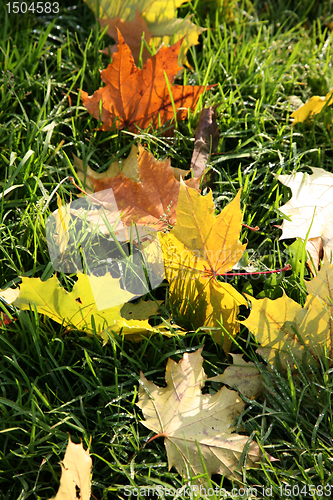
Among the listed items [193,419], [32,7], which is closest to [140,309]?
[193,419]

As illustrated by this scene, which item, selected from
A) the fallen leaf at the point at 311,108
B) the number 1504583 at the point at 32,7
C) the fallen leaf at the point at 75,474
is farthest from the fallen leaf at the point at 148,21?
the fallen leaf at the point at 75,474

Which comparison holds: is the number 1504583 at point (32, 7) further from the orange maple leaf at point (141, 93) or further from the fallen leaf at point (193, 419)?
the fallen leaf at point (193, 419)

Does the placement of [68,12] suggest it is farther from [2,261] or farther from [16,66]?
[2,261]

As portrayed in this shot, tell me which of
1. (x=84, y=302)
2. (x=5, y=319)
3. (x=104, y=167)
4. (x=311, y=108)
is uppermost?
(x=311, y=108)

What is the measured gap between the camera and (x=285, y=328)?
3.54ft

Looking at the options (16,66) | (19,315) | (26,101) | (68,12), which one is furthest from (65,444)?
(68,12)

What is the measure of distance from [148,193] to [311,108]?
817mm

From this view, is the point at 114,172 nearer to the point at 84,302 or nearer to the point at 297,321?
the point at 84,302

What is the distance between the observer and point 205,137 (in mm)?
1510

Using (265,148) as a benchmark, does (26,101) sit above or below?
above

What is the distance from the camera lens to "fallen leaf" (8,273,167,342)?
1033mm

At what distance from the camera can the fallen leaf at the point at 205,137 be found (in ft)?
4.82

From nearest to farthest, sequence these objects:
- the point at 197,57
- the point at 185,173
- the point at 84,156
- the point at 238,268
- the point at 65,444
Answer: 1. the point at 65,444
2. the point at 238,268
3. the point at 185,173
4. the point at 84,156
5. the point at 197,57

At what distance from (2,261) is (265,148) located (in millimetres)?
1050
